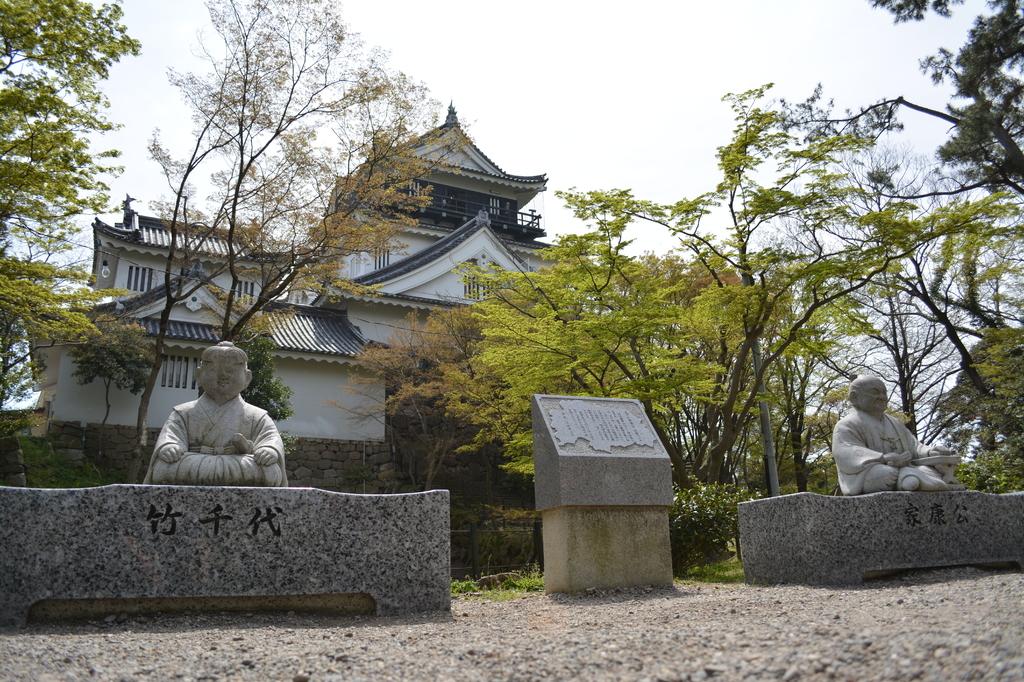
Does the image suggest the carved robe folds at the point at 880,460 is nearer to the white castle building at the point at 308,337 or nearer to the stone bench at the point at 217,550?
the stone bench at the point at 217,550

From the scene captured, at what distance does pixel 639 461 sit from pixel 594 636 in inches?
113

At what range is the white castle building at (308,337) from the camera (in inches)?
672

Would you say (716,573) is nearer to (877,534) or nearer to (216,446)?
(877,534)

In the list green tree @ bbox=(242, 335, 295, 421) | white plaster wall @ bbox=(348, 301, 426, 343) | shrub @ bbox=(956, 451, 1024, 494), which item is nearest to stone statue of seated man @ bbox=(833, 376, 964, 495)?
shrub @ bbox=(956, 451, 1024, 494)

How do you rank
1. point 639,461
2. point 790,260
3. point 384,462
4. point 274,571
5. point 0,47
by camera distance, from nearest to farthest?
point 274,571 → point 639,461 → point 0,47 → point 790,260 → point 384,462

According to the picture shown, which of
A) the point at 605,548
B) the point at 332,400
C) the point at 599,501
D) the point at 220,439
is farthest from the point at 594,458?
the point at 332,400

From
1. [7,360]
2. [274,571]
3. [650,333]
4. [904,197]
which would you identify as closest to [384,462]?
[7,360]

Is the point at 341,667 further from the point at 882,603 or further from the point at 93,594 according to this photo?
the point at 882,603

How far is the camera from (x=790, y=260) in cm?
1130

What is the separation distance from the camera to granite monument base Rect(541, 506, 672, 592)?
22.2ft

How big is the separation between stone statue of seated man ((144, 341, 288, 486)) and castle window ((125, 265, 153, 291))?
1770 centimetres

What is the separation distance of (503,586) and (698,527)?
2.78 meters

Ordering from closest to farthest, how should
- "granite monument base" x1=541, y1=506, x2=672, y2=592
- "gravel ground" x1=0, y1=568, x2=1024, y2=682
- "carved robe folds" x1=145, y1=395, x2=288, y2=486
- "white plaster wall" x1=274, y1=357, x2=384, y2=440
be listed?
"gravel ground" x1=0, y1=568, x2=1024, y2=682 → "carved robe folds" x1=145, y1=395, x2=288, y2=486 → "granite monument base" x1=541, y1=506, x2=672, y2=592 → "white plaster wall" x1=274, y1=357, x2=384, y2=440

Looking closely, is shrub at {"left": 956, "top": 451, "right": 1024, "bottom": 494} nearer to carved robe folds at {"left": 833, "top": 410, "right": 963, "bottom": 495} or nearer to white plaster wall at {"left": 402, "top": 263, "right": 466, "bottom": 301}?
carved robe folds at {"left": 833, "top": 410, "right": 963, "bottom": 495}
